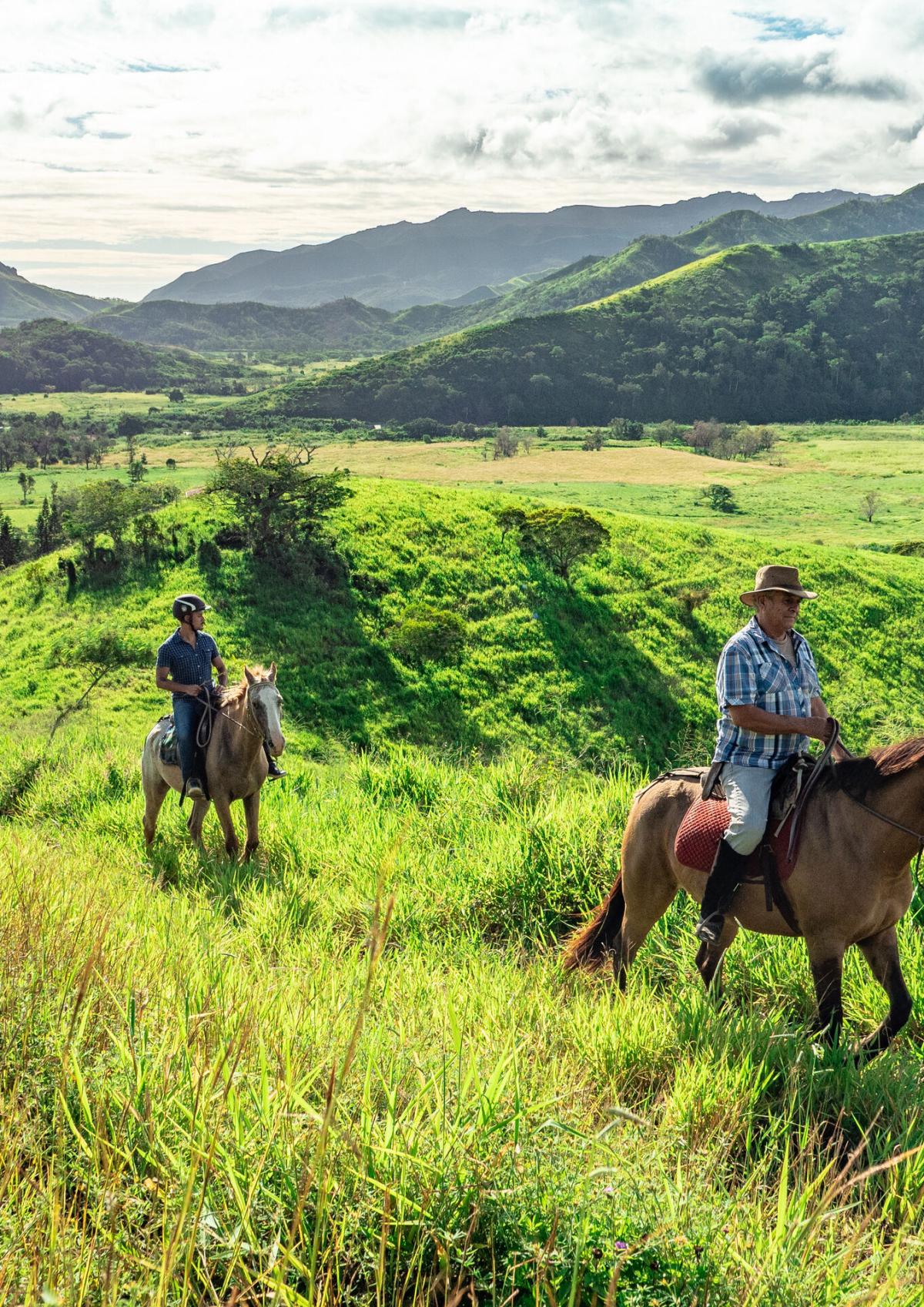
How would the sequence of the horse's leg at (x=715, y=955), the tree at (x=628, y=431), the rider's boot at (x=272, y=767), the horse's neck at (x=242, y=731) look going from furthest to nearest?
the tree at (x=628, y=431) < the horse's neck at (x=242, y=731) < the rider's boot at (x=272, y=767) < the horse's leg at (x=715, y=955)

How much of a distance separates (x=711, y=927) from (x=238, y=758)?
5350 millimetres

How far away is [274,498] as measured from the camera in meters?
41.4

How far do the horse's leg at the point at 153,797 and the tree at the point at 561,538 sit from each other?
3781cm

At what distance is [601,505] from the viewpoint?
286 feet

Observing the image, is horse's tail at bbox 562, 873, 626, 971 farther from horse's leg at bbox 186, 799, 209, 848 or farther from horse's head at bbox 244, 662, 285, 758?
horse's leg at bbox 186, 799, 209, 848

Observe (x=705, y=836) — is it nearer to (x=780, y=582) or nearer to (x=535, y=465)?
(x=780, y=582)

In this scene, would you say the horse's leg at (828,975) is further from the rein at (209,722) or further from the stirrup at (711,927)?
the rein at (209,722)

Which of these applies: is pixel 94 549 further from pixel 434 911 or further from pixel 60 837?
pixel 434 911

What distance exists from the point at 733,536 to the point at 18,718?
46103 mm

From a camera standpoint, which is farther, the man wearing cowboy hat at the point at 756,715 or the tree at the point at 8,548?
the tree at the point at 8,548

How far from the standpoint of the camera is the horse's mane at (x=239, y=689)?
906cm

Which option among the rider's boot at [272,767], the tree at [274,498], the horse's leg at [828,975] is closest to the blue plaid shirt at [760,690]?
the horse's leg at [828,975]

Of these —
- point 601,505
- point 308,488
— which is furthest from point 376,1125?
point 601,505

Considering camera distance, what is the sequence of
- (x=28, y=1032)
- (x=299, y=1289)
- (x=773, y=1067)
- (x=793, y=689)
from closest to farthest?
(x=299, y=1289)
(x=28, y=1032)
(x=773, y=1067)
(x=793, y=689)
